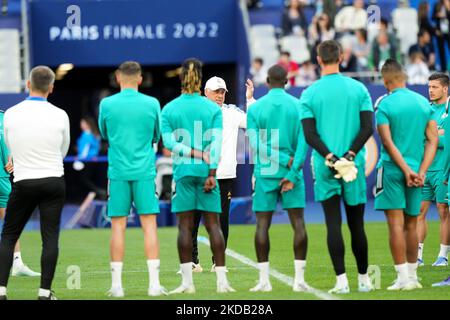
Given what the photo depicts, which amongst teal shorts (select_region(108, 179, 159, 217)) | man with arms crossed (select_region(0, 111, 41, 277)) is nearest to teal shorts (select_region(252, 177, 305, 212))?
teal shorts (select_region(108, 179, 159, 217))

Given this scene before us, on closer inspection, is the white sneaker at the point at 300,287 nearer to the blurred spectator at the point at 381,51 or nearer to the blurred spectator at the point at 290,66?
the blurred spectator at the point at 290,66

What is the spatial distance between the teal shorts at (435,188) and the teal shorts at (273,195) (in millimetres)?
3508

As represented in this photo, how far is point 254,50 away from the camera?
27.0 m

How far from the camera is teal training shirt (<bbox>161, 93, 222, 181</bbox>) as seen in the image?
11078 mm

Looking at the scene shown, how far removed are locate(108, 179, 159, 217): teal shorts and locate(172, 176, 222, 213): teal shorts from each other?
0.36 metres

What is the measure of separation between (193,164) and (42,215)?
160 centimetres

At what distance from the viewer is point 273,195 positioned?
11.1 metres

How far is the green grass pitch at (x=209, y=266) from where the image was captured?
36.0 feet

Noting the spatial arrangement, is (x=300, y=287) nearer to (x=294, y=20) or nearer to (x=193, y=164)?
(x=193, y=164)

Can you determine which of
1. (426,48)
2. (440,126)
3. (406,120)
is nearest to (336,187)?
(406,120)

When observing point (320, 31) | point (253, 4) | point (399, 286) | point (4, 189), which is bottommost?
point (399, 286)

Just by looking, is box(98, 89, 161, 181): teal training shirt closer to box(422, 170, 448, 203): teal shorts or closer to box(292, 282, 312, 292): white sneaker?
box(292, 282, 312, 292): white sneaker
